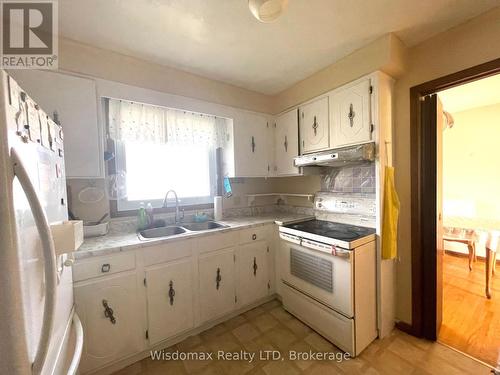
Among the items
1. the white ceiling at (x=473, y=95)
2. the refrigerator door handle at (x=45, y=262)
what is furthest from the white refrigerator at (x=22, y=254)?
the white ceiling at (x=473, y=95)

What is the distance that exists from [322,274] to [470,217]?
304 centimetres

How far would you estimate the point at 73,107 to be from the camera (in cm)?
158

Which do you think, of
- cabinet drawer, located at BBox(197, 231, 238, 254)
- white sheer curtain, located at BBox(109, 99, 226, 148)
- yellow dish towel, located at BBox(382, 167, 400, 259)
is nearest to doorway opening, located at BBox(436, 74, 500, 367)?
yellow dish towel, located at BBox(382, 167, 400, 259)

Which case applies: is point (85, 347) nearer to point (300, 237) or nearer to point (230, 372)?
point (230, 372)

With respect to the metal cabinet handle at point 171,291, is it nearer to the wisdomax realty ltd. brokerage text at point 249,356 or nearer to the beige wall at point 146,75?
the wisdomax realty ltd. brokerage text at point 249,356

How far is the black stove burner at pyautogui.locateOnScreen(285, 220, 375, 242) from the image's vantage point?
1732 mm

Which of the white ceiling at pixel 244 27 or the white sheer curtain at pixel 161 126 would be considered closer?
the white ceiling at pixel 244 27

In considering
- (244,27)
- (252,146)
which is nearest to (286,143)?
(252,146)

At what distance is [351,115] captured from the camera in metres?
1.85

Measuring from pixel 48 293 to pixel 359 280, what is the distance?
1.79 meters

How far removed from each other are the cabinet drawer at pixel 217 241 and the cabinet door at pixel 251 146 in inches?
29.2

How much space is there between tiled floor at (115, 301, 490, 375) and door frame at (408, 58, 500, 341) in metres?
0.20

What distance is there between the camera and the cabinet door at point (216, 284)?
1876mm

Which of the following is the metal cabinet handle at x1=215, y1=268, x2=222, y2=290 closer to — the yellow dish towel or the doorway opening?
the yellow dish towel
